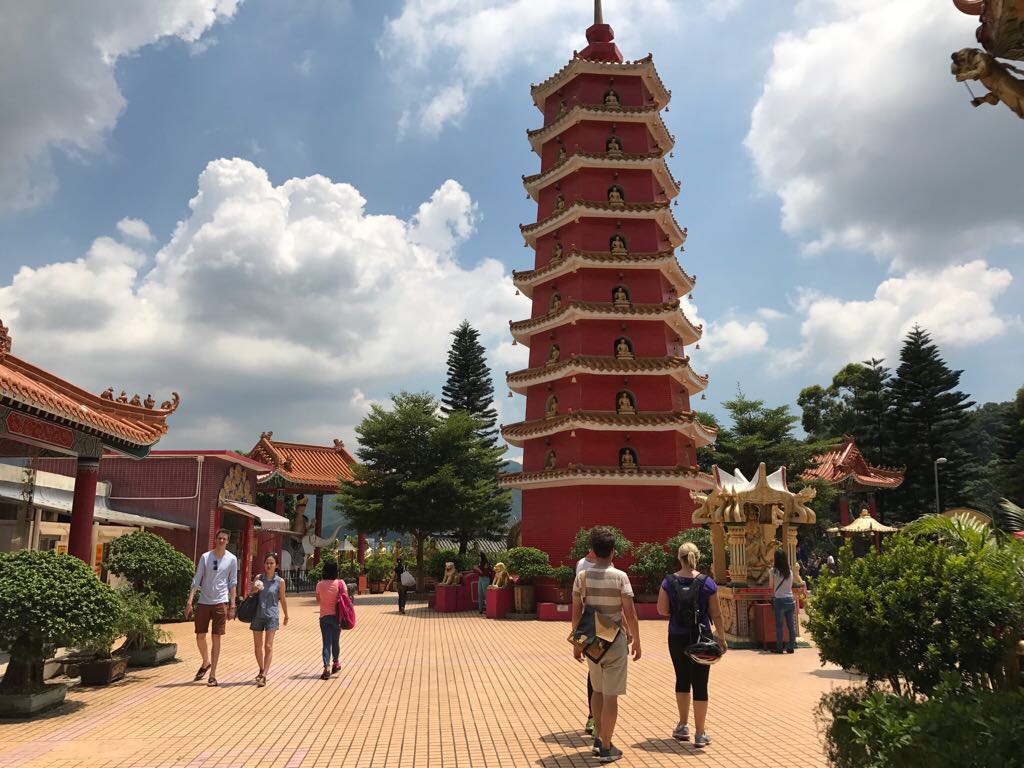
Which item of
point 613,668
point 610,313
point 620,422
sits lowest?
point 613,668

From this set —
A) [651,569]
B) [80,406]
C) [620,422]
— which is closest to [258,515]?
[80,406]

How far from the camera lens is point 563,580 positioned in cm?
1991

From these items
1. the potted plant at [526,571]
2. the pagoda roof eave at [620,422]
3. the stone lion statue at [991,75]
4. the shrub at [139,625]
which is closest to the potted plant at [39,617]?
the shrub at [139,625]

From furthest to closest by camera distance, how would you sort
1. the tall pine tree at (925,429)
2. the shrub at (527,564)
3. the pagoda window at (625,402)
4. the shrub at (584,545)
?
the tall pine tree at (925,429) → the pagoda window at (625,402) → the shrub at (527,564) → the shrub at (584,545)

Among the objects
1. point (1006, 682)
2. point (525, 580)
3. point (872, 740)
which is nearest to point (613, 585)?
point (872, 740)

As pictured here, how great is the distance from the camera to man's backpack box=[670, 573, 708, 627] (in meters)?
6.22

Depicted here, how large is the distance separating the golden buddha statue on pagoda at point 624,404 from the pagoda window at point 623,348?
1.23 metres

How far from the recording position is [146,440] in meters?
12.5

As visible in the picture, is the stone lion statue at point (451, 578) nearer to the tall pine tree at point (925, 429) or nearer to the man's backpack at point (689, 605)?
the man's backpack at point (689, 605)

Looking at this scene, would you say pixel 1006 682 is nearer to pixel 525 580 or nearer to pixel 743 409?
pixel 525 580

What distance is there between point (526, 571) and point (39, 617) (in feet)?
45.5

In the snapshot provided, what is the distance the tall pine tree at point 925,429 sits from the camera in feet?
127

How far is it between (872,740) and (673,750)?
2.37m

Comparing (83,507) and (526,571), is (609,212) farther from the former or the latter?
(83,507)
